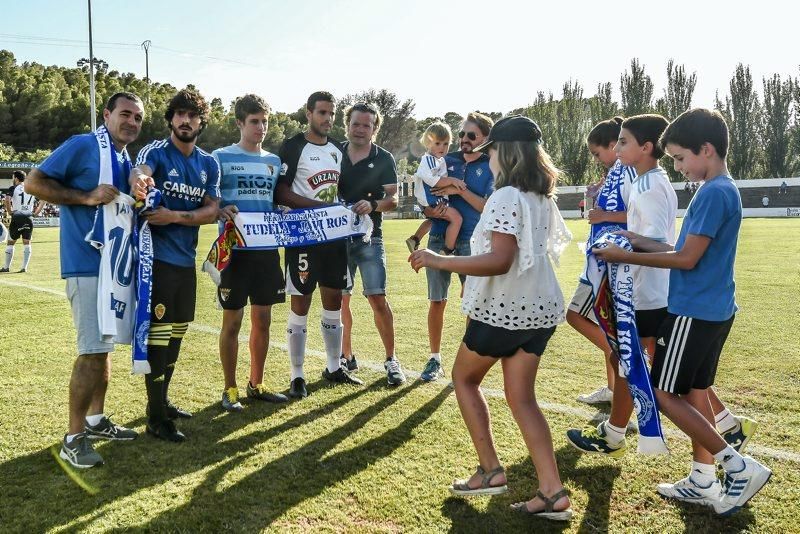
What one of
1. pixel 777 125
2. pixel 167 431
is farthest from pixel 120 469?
pixel 777 125

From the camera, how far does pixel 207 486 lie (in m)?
3.62

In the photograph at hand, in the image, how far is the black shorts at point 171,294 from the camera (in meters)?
4.41

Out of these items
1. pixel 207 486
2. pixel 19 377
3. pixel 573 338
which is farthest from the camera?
pixel 573 338

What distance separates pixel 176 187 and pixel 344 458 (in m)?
2.23

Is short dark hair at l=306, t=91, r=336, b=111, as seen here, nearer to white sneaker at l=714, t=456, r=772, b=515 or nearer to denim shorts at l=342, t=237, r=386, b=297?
denim shorts at l=342, t=237, r=386, b=297

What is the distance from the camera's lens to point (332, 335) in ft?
18.9

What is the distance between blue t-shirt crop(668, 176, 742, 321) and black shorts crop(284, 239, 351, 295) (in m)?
3.16

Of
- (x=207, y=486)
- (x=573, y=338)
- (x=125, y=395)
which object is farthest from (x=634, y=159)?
(x=125, y=395)

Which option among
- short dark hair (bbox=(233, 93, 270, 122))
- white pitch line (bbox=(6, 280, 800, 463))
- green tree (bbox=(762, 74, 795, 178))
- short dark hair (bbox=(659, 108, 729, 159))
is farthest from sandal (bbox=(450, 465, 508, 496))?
green tree (bbox=(762, 74, 795, 178))

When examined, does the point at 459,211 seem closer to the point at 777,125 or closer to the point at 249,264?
the point at 249,264

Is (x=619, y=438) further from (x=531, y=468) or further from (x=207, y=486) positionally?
(x=207, y=486)

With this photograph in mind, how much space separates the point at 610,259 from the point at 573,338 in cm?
432

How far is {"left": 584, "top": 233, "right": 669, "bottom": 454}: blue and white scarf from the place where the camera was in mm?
3279

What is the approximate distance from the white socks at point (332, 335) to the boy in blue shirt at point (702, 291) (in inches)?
117
